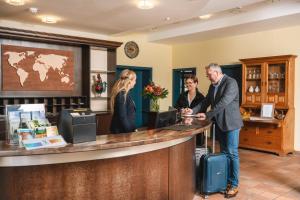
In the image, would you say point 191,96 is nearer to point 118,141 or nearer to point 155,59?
point 118,141

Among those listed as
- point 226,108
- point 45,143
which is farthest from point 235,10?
point 45,143

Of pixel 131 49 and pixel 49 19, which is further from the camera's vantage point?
pixel 131 49

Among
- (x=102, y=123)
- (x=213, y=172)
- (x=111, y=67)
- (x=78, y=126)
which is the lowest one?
(x=213, y=172)

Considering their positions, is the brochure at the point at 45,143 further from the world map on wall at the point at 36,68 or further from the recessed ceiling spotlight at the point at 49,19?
the world map on wall at the point at 36,68

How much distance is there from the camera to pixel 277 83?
5.85m

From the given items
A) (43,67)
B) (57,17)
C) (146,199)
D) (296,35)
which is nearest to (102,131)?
(43,67)

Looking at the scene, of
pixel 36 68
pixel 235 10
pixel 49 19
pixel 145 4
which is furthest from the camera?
pixel 36 68

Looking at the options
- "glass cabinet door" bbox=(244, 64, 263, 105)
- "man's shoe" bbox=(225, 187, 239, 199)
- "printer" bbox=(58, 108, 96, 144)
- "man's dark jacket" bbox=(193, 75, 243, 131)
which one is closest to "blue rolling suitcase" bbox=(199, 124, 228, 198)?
"man's shoe" bbox=(225, 187, 239, 199)

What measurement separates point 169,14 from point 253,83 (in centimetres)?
254

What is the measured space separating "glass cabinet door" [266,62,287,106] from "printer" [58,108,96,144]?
4.64m

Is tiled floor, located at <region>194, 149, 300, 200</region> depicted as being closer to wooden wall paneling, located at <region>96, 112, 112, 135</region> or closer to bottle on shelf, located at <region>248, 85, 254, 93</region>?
bottle on shelf, located at <region>248, 85, 254, 93</region>

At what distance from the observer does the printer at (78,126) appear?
79.9 inches

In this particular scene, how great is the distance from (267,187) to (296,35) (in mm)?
3349

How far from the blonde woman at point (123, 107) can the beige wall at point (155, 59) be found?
13.8 ft
